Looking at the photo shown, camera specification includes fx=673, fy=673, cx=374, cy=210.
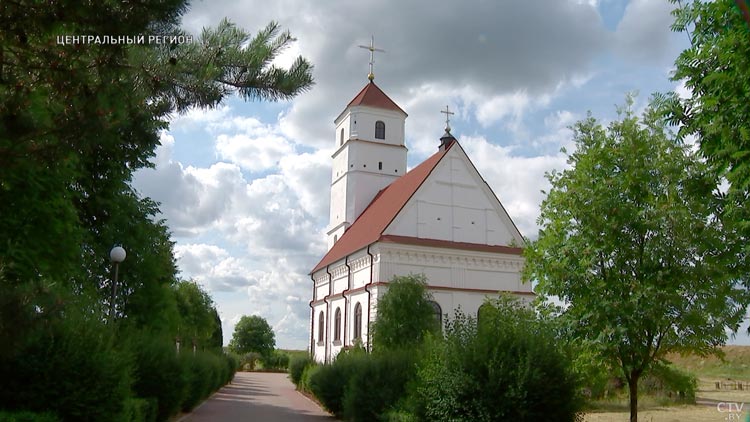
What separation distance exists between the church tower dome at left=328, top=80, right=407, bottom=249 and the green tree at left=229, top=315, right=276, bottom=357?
45.2 meters

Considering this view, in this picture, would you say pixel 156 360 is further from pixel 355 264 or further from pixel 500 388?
pixel 355 264

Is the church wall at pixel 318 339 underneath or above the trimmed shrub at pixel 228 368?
above

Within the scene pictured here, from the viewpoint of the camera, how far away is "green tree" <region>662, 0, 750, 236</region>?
8.00m

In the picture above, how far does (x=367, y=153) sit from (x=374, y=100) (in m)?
3.82

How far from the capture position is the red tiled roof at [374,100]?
45.5 meters

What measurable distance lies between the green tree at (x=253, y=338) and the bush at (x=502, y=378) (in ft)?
252

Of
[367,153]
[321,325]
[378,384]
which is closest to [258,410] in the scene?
[378,384]

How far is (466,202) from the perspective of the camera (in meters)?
35.0

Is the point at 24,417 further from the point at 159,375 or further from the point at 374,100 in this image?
the point at 374,100

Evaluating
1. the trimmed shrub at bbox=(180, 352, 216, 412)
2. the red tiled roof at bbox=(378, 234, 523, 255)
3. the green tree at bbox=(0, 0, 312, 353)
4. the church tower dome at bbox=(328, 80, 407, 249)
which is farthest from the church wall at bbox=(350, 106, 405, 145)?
the green tree at bbox=(0, 0, 312, 353)

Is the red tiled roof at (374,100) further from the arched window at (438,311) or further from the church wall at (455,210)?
the arched window at (438,311)

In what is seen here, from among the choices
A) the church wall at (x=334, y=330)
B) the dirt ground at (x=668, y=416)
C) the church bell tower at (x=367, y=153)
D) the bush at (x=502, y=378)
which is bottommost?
the dirt ground at (x=668, y=416)

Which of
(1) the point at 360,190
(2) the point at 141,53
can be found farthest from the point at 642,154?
(1) the point at 360,190

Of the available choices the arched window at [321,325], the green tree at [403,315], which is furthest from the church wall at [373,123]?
the green tree at [403,315]
